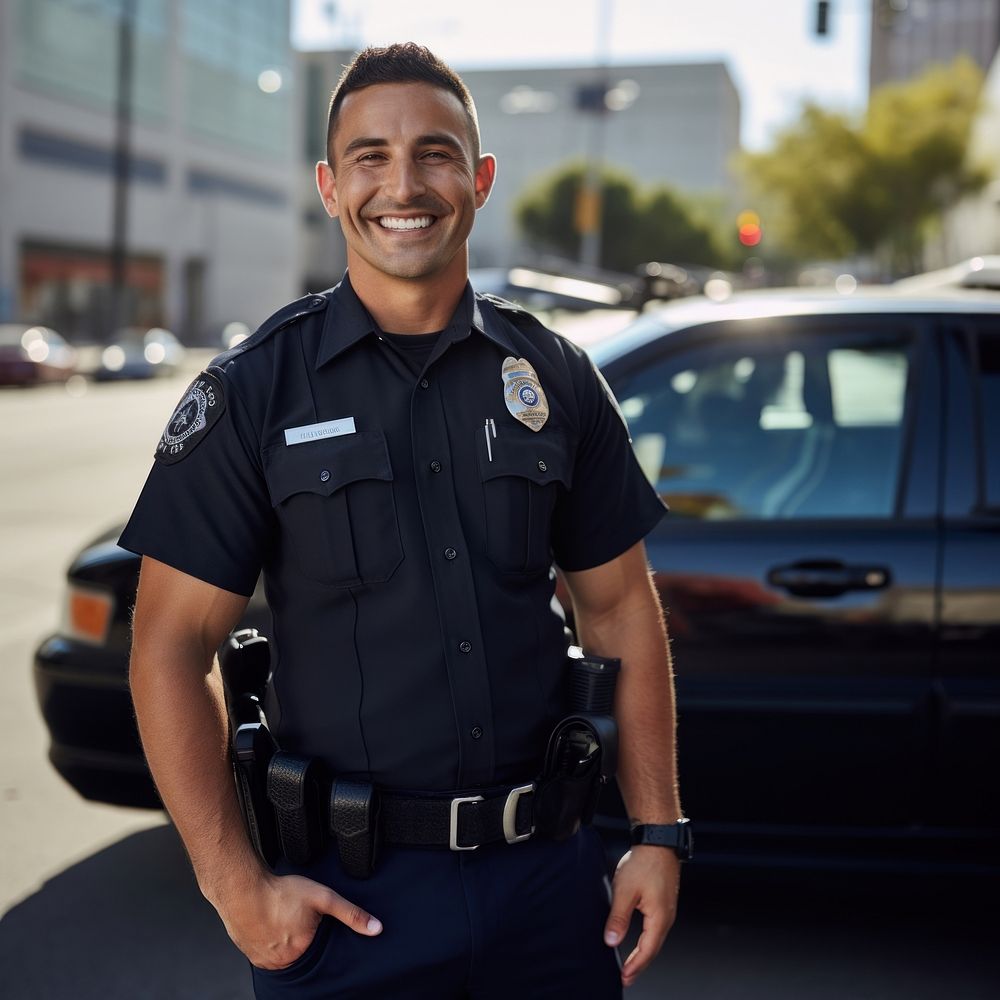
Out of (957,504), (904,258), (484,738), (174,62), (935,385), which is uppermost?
(174,62)

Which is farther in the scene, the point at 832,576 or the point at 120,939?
the point at 120,939

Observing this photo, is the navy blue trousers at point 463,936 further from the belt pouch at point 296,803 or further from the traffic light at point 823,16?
the traffic light at point 823,16

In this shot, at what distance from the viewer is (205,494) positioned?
1.91 metres

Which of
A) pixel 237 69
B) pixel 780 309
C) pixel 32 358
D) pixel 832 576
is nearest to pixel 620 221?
pixel 237 69

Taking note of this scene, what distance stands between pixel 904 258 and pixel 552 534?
141ft

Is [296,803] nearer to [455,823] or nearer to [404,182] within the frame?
[455,823]

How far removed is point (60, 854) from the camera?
14.1ft

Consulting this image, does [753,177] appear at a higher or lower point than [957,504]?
higher

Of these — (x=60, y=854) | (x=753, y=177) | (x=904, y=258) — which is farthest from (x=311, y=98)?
(x=60, y=854)

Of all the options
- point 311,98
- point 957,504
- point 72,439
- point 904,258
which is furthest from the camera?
point 311,98

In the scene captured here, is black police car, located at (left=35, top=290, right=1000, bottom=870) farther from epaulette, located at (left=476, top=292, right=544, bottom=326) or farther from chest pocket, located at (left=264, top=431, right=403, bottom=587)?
chest pocket, located at (left=264, top=431, right=403, bottom=587)

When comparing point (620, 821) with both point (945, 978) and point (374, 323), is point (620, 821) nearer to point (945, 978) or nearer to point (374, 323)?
point (945, 978)

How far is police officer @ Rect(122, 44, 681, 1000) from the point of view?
1.90 m

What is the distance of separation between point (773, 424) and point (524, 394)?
175 centimetres
